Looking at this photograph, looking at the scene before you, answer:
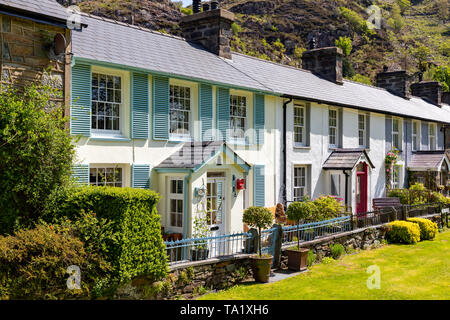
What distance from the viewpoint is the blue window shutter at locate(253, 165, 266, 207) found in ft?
52.6

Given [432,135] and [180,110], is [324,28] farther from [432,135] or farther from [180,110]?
[180,110]

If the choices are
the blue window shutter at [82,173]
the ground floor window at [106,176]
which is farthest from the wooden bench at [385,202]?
the blue window shutter at [82,173]

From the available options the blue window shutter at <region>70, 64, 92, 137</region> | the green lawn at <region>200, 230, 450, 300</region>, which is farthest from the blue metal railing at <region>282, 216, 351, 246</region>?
the blue window shutter at <region>70, 64, 92, 137</region>

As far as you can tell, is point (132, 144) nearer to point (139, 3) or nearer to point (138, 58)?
point (138, 58)

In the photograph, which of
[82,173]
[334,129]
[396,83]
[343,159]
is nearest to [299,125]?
[343,159]

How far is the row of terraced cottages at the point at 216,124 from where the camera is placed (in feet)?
39.8

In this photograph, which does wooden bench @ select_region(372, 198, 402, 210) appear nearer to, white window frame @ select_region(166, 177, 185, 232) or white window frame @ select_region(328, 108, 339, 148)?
white window frame @ select_region(328, 108, 339, 148)

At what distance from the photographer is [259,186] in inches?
639

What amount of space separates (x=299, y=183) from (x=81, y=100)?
1051cm

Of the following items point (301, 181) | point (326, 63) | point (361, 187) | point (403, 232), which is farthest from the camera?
point (326, 63)

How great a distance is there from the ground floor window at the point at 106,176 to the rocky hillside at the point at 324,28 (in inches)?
2366

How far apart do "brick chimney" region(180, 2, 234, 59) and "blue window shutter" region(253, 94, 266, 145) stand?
2.80m

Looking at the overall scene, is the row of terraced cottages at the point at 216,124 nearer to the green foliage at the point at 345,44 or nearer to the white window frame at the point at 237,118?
the white window frame at the point at 237,118
